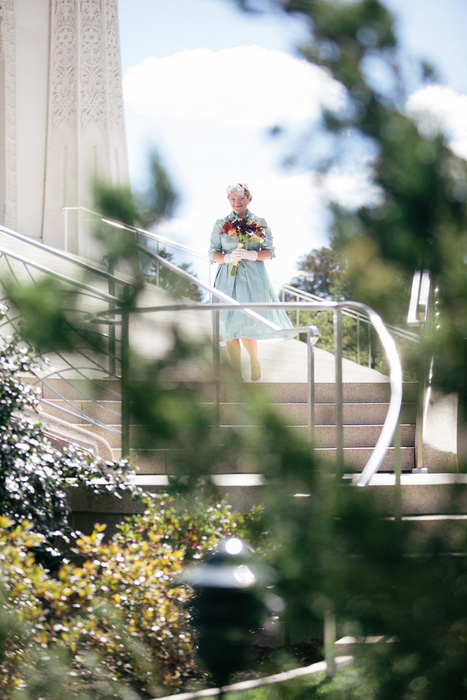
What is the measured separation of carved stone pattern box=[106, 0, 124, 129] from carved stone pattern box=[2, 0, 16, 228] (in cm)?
165

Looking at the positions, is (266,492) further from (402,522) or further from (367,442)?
(367,442)

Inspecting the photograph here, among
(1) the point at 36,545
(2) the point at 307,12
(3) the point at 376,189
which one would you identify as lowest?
(1) the point at 36,545

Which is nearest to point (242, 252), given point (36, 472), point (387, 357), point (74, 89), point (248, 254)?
point (248, 254)

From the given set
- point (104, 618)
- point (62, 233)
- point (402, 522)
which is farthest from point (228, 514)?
point (62, 233)

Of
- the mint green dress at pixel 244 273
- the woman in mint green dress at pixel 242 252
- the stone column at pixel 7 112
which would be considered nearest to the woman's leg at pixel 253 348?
the woman in mint green dress at pixel 242 252

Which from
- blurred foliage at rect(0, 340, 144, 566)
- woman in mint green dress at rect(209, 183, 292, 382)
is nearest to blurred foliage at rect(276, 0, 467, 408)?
blurred foliage at rect(0, 340, 144, 566)

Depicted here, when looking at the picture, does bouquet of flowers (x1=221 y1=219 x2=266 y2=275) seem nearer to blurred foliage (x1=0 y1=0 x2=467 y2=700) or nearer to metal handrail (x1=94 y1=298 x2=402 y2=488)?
metal handrail (x1=94 y1=298 x2=402 y2=488)

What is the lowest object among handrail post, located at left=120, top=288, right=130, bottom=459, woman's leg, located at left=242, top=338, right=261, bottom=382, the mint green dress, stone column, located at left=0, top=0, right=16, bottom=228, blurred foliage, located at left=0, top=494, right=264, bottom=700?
blurred foliage, located at left=0, top=494, right=264, bottom=700

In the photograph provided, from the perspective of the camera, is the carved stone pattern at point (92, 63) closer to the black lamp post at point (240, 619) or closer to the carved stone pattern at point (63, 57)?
the carved stone pattern at point (63, 57)

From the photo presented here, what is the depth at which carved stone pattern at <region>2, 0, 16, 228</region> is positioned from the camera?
13.7m

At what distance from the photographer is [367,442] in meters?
5.12

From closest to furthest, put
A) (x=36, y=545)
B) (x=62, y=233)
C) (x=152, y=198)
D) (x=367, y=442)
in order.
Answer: (x=152, y=198) < (x=36, y=545) < (x=367, y=442) < (x=62, y=233)

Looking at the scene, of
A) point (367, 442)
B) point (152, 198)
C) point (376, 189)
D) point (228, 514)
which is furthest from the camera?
point (367, 442)

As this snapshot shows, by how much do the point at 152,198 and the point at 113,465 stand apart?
2.61 metres
